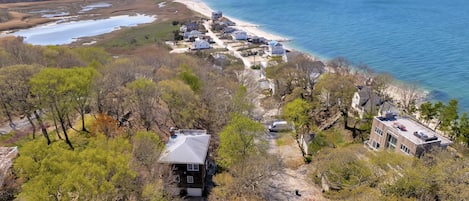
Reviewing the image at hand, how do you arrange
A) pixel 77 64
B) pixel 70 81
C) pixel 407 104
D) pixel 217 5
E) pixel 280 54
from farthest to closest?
pixel 217 5, pixel 280 54, pixel 407 104, pixel 77 64, pixel 70 81

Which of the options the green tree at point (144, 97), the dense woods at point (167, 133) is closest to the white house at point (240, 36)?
the dense woods at point (167, 133)

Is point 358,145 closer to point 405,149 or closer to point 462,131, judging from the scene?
point 405,149

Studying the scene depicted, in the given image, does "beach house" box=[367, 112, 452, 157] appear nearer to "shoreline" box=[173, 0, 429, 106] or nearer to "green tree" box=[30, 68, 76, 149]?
"shoreline" box=[173, 0, 429, 106]

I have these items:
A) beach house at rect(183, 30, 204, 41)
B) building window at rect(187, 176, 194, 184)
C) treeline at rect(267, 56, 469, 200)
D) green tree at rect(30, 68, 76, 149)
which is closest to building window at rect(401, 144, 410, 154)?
treeline at rect(267, 56, 469, 200)

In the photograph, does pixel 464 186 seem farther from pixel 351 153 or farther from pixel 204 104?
pixel 204 104

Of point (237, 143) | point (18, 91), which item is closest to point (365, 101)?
point (237, 143)

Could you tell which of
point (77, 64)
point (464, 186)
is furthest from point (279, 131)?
point (77, 64)
